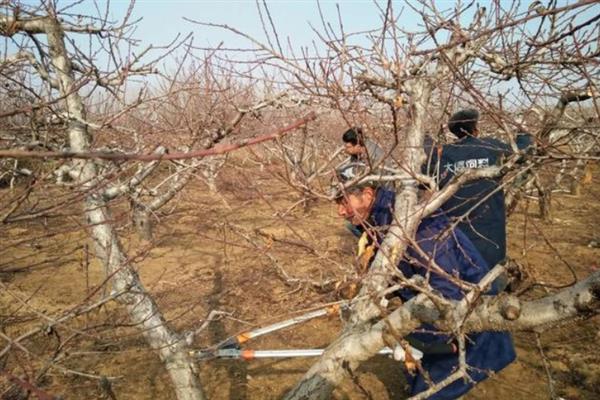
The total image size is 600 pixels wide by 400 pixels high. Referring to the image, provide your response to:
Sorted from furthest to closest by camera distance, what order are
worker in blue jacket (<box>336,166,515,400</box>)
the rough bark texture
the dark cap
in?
1. the dark cap
2. the rough bark texture
3. worker in blue jacket (<box>336,166,515,400</box>)

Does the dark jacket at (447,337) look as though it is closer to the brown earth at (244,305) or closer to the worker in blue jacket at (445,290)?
the worker in blue jacket at (445,290)

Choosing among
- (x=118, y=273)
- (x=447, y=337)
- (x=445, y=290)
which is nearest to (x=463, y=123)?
(x=445, y=290)

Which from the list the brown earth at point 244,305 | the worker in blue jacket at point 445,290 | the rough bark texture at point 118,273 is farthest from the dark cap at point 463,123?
the rough bark texture at point 118,273

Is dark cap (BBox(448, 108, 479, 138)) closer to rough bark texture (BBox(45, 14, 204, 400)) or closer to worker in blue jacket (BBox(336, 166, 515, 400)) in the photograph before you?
worker in blue jacket (BBox(336, 166, 515, 400))

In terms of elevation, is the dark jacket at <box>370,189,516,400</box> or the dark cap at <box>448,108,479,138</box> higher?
the dark cap at <box>448,108,479,138</box>

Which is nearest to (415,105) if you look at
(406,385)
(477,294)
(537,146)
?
(537,146)

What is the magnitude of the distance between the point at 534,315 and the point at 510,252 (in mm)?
6729

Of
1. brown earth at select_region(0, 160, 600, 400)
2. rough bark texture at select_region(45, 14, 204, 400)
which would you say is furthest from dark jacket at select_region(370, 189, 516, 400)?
rough bark texture at select_region(45, 14, 204, 400)

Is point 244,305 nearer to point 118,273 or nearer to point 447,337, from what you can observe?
point 118,273

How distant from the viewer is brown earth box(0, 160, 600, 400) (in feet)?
8.59

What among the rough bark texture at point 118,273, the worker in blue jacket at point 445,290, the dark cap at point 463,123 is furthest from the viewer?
the dark cap at point 463,123

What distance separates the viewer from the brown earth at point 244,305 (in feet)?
8.59

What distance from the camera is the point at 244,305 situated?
215 inches

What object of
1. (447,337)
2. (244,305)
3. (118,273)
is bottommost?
(244,305)
